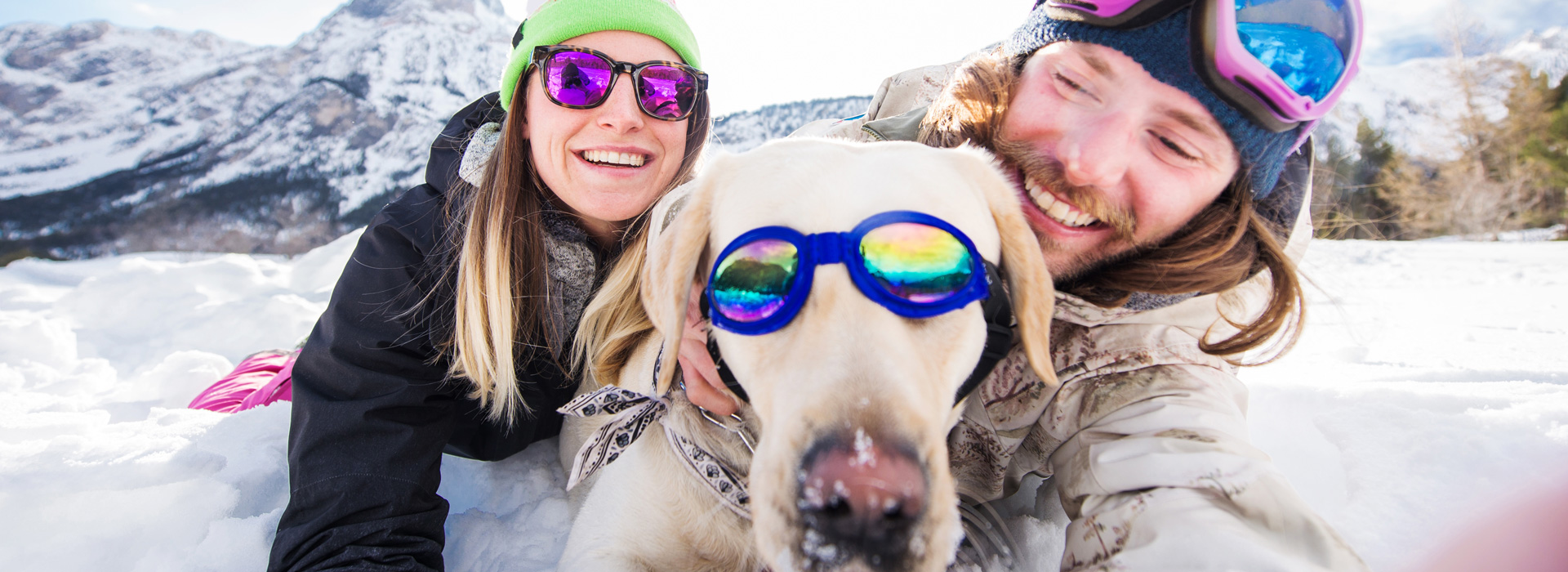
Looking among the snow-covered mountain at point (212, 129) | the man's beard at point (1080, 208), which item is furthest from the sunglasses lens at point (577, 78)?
the snow-covered mountain at point (212, 129)

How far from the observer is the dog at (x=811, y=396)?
0.84 m

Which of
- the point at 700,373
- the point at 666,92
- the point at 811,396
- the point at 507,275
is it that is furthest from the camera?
the point at 666,92

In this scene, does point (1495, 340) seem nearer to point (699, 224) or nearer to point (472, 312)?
point (699, 224)

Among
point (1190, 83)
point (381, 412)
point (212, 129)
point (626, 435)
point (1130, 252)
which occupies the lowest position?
point (212, 129)

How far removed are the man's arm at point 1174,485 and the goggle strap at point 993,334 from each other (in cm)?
39

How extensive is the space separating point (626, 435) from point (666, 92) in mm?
1289

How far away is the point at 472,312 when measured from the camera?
2002 millimetres

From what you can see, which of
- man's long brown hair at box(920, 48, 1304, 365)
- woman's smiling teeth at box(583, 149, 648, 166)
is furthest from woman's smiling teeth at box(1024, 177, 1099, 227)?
woman's smiling teeth at box(583, 149, 648, 166)

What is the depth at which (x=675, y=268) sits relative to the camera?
1.26 metres

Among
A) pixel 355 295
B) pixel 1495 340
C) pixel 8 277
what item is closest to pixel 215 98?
pixel 8 277

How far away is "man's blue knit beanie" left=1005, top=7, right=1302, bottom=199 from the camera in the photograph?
5.21ft

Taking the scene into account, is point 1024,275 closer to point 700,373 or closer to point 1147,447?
point 1147,447

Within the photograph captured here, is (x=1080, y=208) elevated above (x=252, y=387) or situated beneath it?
elevated above

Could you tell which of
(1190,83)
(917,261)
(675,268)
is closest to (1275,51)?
(1190,83)
